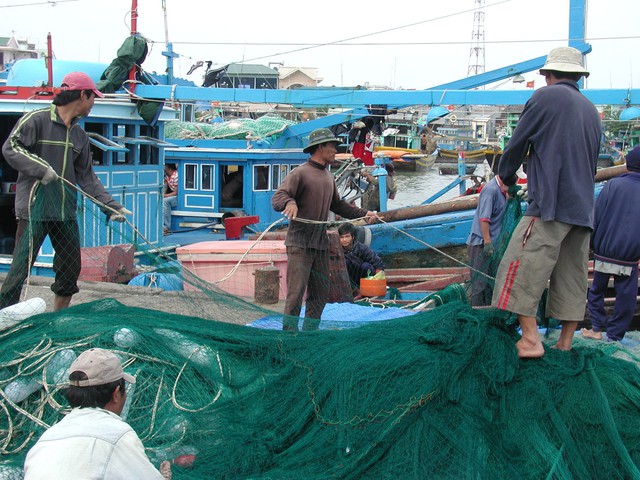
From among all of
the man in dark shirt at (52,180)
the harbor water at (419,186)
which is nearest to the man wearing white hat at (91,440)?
the man in dark shirt at (52,180)

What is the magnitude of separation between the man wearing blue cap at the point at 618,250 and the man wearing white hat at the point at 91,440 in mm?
4238

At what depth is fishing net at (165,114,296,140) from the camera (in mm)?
17406

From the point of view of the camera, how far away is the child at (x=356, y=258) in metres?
8.41

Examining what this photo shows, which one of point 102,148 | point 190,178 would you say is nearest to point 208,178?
point 190,178

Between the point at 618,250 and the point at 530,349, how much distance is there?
2.37m

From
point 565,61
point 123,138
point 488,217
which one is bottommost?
point 488,217

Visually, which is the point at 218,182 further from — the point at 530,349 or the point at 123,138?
the point at 530,349

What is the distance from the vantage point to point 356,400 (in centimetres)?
359

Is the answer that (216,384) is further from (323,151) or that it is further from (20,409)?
(323,151)

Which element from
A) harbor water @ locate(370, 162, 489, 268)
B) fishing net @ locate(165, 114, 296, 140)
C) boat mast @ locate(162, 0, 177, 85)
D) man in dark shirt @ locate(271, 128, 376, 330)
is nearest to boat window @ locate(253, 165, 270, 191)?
fishing net @ locate(165, 114, 296, 140)

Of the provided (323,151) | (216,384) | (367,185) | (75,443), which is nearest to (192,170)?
(367,185)

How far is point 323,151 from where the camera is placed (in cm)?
578

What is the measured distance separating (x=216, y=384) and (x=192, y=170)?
538 inches

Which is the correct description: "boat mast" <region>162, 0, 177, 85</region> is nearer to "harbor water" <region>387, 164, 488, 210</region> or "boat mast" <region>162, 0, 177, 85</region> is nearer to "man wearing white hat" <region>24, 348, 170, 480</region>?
"harbor water" <region>387, 164, 488, 210</region>
